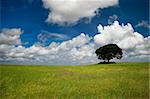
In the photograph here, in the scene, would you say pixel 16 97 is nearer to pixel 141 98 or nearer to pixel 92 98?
pixel 92 98

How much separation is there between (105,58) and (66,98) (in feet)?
338

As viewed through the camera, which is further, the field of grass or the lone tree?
the lone tree

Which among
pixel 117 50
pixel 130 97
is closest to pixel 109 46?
pixel 117 50

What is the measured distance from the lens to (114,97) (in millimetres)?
15352

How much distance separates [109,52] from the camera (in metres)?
112

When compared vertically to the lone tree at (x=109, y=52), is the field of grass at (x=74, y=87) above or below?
below

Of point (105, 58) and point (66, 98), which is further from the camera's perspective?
point (105, 58)

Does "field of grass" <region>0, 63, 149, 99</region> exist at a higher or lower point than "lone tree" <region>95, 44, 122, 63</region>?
lower

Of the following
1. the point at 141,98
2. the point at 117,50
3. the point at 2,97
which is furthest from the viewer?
the point at 117,50

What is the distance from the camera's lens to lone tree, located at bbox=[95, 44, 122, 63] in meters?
112

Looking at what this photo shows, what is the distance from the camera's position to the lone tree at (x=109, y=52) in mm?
111750

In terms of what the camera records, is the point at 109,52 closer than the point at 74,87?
No

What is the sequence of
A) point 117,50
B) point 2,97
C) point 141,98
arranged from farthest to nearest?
1. point 117,50
2. point 2,97
3. point 141,98

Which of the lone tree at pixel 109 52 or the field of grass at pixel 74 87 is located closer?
the field of grass at pixel 74 87
